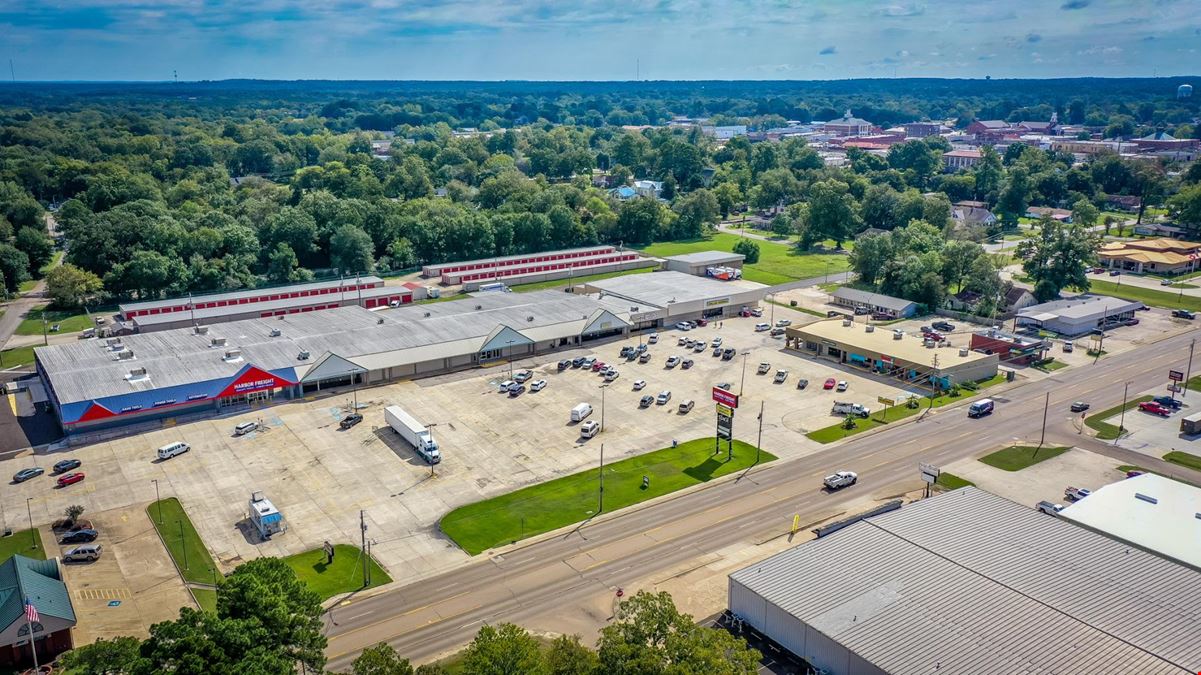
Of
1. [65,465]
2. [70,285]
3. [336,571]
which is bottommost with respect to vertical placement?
[336,571]

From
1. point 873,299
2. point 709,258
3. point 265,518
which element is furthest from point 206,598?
point 709,258

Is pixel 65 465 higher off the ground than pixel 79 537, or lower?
higher

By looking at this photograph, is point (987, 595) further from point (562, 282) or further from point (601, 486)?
point (562, 282)


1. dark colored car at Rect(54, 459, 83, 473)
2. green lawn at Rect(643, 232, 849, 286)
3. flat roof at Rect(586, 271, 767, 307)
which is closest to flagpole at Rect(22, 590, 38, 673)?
dark colored car at Rect(54, 459, 83, 473)

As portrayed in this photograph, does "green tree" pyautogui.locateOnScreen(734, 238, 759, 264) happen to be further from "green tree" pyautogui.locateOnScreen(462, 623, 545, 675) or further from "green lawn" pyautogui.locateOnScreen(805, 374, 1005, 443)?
"green tree" pyautogui.locateOnScreen(462, 623, 545, 675)

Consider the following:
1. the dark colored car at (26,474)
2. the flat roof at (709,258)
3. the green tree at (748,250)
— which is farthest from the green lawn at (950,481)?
the green tree at (748,250)

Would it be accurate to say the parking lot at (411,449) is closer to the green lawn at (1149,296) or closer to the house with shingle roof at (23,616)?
the house with shingle roof at (23,616)
